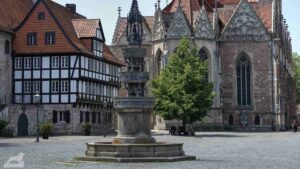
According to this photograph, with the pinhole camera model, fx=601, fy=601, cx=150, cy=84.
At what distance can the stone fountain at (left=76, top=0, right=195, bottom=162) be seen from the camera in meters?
23.2

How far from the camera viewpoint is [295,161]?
2381cm

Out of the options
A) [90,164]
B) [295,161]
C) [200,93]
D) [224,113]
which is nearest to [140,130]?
[90,164]

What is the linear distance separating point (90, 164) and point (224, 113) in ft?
182

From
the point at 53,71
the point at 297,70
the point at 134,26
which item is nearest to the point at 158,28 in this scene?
the point at 53,71

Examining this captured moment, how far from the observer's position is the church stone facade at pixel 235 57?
7450 cm

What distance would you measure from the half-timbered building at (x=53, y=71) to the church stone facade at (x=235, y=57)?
15989mm

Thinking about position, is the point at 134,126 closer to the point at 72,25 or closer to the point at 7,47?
the point at 7,47

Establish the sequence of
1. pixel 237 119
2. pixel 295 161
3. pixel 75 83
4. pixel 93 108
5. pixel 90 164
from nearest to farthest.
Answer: pixel 90 164, pixel 295 161, pixel 75 83, pixel 93 108, pixel 237 119

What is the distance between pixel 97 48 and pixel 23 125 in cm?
1157

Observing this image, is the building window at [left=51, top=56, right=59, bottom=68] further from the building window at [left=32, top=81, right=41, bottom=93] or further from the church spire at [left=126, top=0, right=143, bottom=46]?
the church spire at [left=126, top=0, right=143, bottom=46]

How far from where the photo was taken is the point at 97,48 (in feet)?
204

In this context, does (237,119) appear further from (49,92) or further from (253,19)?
(49,92)

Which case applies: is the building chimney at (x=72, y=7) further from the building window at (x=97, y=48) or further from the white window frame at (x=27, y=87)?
the white window frame at (x=27, y=87)

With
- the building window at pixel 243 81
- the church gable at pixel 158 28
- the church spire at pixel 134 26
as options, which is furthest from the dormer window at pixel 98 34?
the church spire at pixel 134 26
